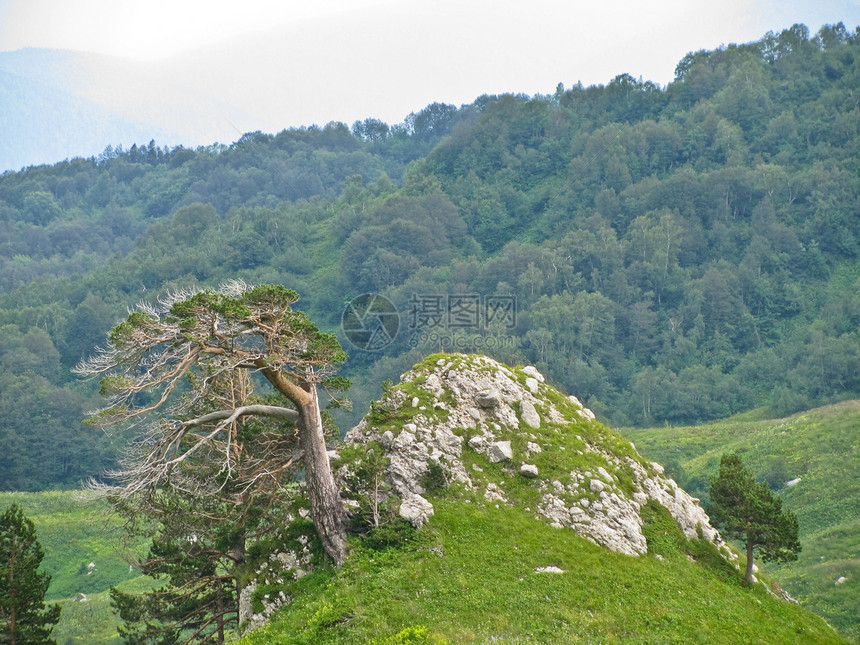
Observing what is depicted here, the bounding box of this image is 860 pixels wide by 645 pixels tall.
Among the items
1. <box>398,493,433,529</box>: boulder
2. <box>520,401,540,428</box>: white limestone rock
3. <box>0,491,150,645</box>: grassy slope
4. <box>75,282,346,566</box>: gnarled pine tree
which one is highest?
<box>75,282,346,566</box>: gnarled pine tree

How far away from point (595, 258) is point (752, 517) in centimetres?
10562

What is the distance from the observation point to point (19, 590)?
2214 centimetres

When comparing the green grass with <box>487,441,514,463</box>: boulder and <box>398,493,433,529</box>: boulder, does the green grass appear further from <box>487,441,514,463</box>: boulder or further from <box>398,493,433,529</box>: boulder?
<box>487,441,514,463</box>: boulder

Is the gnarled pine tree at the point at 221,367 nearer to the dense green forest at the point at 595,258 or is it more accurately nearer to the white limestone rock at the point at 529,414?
the white limestone rock at the point at 529,414

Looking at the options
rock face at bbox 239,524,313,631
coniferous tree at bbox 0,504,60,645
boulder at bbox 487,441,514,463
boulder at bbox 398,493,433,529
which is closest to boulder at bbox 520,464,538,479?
boulder at bbox 487,441,514,463

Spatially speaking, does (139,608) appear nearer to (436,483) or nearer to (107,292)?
(436,483)

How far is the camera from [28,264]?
182 m

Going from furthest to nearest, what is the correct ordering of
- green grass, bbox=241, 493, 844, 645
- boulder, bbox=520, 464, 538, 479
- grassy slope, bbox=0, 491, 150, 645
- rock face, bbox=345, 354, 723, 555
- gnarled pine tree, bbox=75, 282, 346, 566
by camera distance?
grassy slope, bbox=0, 491, 150, 645
boulder, bbox=520, 464, 538, 479
rock face, bbox=345, 354, 723, 555
gnarled pine tree, bbox=75, 282, 346, 566
green grass, bbox=241, 493, 844, 645

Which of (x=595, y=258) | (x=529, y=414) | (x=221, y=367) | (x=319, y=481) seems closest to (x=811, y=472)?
(x=529, y=414)

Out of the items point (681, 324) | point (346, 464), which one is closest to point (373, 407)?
point (346, 464)

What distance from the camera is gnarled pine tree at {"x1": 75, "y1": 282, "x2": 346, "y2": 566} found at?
1795 cm

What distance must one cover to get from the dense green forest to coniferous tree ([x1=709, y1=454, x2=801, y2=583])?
232 feet

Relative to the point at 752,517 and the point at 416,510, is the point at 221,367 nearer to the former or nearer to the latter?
the point at 416,510

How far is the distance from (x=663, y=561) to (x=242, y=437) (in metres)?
12.2
